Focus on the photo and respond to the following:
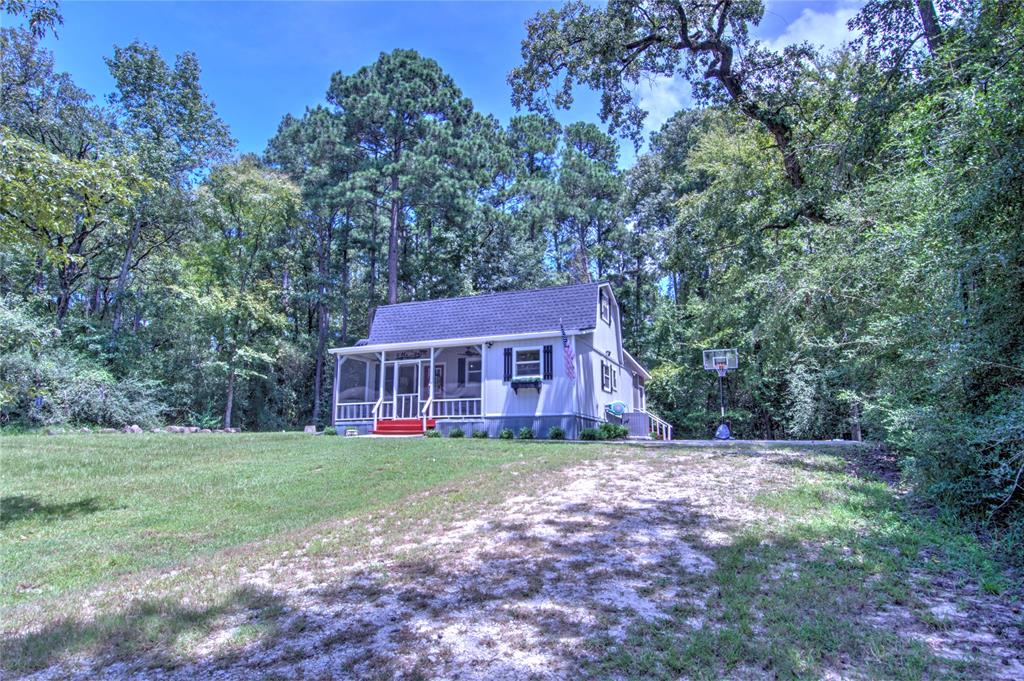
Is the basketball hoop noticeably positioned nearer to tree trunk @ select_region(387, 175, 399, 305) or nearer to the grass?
the grass

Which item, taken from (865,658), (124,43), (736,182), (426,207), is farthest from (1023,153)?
(124,43)

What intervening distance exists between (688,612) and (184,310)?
1013 inches

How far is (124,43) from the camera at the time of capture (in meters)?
23.6

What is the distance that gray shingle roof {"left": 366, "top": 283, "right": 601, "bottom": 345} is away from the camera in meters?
17.1

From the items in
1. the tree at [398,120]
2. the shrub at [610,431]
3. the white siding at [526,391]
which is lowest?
the shrub at [610,431]

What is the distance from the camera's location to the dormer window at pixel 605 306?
19.0 meters

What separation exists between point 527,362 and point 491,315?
2.31m

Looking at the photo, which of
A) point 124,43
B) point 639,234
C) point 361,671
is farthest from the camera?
point 639,234

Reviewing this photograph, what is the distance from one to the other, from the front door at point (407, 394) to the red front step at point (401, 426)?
516 millimetres

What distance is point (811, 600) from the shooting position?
364cm

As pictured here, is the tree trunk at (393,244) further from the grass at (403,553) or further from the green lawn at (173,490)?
the grass at (403,553)

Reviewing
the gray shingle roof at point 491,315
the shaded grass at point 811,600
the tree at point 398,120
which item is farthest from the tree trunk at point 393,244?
the shaded grass at point 811,600

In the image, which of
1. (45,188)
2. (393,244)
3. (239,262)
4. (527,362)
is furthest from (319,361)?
(45,188)

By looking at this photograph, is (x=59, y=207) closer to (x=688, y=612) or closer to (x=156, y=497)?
(x=156, y=497)
